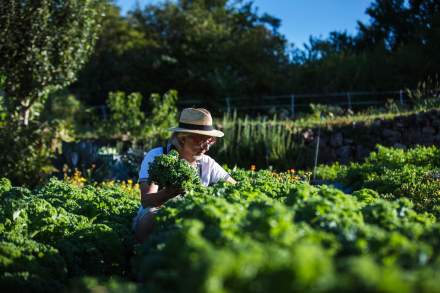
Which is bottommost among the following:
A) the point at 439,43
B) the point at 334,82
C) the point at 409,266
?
the point at 409,266

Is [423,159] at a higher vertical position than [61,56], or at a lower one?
lower

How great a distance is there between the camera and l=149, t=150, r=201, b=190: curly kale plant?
510 centimetres

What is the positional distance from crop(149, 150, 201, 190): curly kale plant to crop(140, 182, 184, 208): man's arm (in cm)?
11

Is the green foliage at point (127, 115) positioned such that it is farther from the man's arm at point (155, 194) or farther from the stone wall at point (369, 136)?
the man's arm at point (155, 194)

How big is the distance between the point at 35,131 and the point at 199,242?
1054cm

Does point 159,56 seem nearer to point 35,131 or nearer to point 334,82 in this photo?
point 334,82

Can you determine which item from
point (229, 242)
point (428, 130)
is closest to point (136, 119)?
point (428, 130)

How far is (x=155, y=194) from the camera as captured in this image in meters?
5.38

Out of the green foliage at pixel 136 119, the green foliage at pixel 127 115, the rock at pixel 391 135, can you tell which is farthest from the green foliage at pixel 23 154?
the rock at pixel 391 135

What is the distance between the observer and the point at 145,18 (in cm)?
3039

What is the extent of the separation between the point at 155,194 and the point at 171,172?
39 centimetres

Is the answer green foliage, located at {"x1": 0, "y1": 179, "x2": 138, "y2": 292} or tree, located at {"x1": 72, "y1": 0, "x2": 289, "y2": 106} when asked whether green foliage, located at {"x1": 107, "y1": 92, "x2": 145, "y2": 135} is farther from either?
green foliage, located at {"x1": 0, "y1": 179, "x2": 138, "y2": 292}

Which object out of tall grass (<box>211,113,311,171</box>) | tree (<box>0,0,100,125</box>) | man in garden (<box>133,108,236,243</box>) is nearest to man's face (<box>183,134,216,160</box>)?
man in garden (<box>133,108,236,243</box>)

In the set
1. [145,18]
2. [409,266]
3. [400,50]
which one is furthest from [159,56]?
[409,266]
